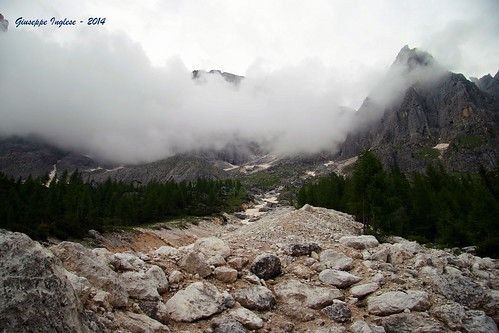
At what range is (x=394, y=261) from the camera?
1509 cm

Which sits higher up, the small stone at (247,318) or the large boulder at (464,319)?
the large boulder at (464,319)

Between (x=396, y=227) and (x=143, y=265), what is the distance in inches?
1690

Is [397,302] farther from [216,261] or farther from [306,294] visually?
[216,261]

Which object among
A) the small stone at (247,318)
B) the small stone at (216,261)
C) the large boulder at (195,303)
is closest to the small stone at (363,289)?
the small stone at (247,318)

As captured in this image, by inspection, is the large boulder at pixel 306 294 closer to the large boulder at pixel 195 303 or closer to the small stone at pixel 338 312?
the small stone at pixel 338 312

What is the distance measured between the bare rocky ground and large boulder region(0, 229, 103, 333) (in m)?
0.02

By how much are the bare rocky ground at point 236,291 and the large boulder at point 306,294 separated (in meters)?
0.05

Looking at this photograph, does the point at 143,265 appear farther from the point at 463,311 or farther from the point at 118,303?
the point at 463,311

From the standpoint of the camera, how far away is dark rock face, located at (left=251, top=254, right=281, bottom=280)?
12.9 meters

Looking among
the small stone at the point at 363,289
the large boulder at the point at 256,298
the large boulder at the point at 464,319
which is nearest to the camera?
the large boulder at the point at 464,319

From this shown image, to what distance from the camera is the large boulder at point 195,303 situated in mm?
9062

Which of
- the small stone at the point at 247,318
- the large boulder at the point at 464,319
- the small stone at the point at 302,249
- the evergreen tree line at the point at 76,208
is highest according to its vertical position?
the small stone at the point at 302,249

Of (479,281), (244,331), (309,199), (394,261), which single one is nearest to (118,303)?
(244,331)

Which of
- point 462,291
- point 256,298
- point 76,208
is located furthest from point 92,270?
point 76,208
